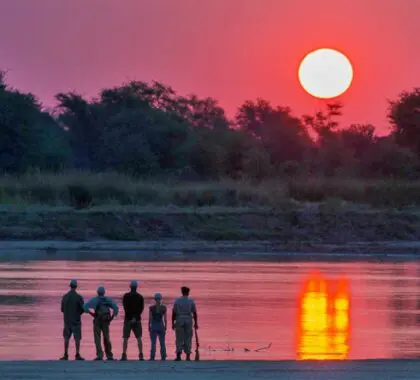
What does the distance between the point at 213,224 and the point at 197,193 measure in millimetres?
5716

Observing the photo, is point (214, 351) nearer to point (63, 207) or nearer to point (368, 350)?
point (368, 350)

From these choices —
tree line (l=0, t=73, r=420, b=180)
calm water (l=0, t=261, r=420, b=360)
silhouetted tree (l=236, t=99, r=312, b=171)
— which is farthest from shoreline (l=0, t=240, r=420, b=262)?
silhouetted tree (l=236, t=99, r=312, b=171)

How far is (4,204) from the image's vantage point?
207 ft

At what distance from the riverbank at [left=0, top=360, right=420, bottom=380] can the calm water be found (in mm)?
2166

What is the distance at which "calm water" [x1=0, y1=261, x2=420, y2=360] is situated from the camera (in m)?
25.8

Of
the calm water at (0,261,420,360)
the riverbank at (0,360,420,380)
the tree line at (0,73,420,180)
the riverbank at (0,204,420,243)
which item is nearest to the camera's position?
the riverbank at (0,360,420,380)

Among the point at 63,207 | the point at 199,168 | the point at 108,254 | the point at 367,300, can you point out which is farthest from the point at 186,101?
the point at 367,300

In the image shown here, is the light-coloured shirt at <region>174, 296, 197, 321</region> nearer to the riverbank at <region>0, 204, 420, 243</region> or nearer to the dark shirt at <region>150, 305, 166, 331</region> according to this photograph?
the dark shirt at <region>150, 305, 166, 331</region>

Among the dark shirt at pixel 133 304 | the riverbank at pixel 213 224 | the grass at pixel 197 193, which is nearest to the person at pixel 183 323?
the dark shirt at pixel 133 304

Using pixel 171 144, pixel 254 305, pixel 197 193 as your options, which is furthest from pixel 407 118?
pixel 254 305

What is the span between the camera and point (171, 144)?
100125 mm

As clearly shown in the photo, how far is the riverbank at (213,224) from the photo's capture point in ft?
197

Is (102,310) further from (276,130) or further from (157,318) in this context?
(276,130)

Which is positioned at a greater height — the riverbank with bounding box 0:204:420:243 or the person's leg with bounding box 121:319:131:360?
the riverbank with bounding box 0:204:420:243
